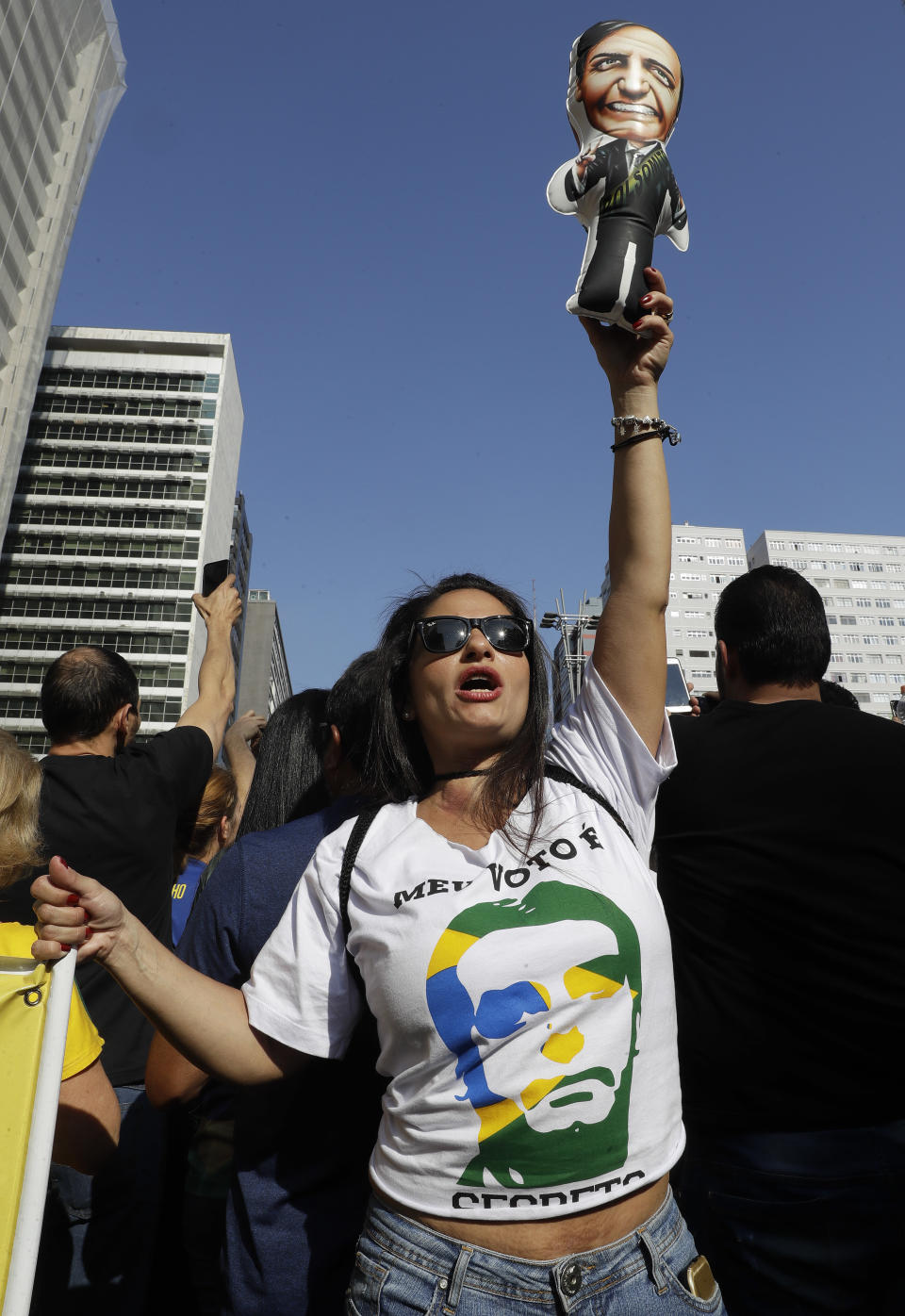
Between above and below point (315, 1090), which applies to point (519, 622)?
above

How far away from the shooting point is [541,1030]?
4.71 ft

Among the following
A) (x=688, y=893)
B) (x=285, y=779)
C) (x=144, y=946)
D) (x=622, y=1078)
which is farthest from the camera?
(x=285, y=779)

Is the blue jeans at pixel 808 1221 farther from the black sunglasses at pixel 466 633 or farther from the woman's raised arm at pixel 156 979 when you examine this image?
the black sunglasses at pixel 466 633

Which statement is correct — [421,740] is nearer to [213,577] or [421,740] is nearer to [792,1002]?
[792,1002]

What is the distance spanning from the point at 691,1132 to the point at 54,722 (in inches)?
A: 92.2

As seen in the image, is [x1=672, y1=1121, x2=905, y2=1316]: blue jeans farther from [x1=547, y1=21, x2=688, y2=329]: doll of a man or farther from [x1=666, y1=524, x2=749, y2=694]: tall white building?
[x1=666, y1=524, x2=749, y2=694]: tall white building

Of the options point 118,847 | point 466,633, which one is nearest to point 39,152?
point 118,847

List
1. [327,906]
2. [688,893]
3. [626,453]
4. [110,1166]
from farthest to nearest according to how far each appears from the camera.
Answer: [110,1166]
[688,893]
[626,453]
[327,906]

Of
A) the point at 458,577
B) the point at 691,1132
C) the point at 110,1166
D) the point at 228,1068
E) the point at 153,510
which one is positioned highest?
the point at 153,510

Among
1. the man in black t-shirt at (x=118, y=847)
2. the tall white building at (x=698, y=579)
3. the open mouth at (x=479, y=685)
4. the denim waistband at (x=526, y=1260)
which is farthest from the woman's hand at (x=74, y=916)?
the tall white building at (x=698, y=579)

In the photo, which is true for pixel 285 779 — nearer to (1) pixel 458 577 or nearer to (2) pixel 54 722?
(1) pixel 458 577

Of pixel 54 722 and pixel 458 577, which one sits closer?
pixel 458 577

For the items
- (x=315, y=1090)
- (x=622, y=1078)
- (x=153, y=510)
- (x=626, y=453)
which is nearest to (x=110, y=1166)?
(x=315, y=1090)

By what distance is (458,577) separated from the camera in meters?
2.17
